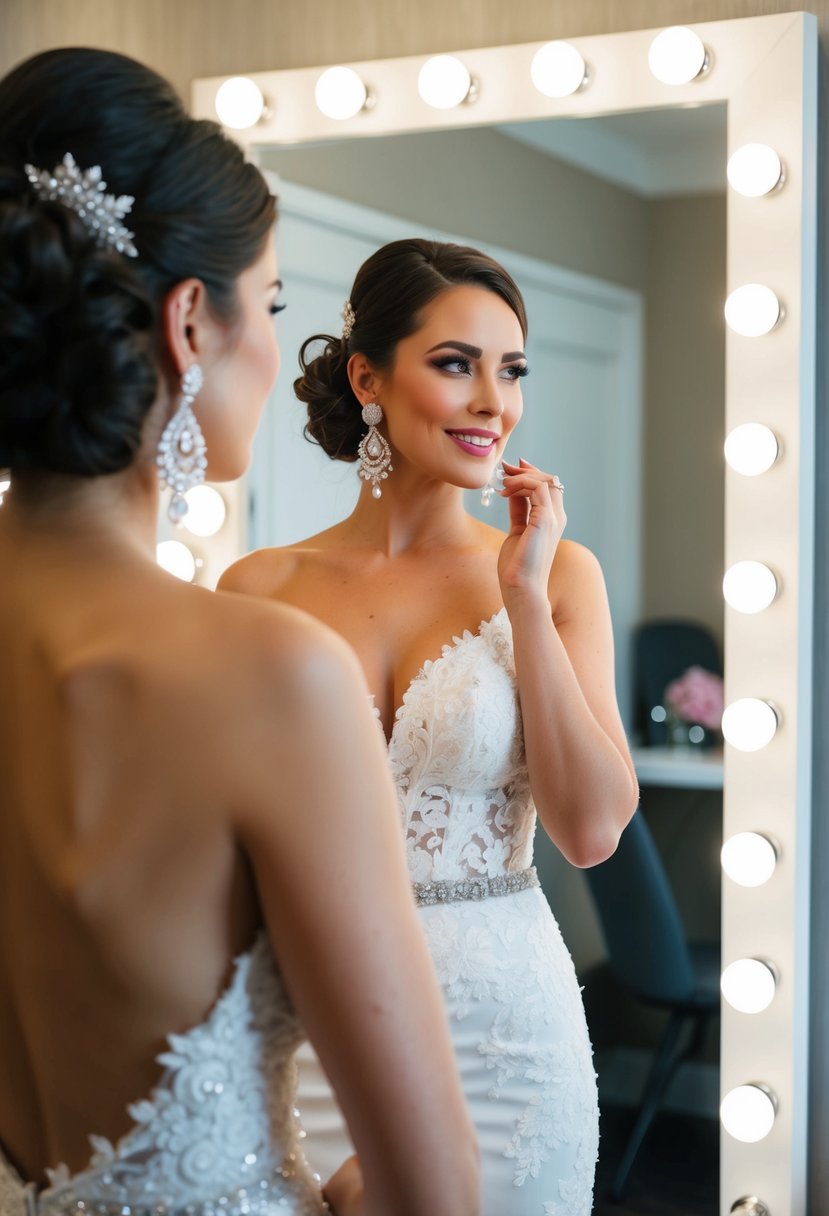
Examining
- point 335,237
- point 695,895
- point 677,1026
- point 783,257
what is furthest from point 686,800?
point 335,237

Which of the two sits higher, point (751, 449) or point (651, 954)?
point (751, 449)

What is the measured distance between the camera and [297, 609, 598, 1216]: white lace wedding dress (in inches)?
52.2

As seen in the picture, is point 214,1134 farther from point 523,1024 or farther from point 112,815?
point 523,1024

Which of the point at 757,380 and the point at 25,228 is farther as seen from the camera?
the point at 757,380

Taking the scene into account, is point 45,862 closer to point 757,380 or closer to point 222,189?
point 222,189

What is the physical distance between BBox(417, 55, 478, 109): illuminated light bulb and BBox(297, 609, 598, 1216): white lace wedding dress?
0.79 metres

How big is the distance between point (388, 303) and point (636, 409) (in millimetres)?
364

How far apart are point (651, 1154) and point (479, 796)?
605 mm

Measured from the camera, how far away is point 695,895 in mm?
1665

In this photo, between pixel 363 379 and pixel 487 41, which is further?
pixel 487 41

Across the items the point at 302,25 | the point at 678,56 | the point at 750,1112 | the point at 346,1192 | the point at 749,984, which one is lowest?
the point at 750,1112

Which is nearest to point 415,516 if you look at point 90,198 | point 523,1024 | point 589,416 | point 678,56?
point 589,416

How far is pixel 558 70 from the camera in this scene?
1703 millimetres

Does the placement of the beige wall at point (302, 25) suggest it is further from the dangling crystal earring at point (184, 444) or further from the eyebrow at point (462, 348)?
the dangling crystal earring at point (184, 444)
